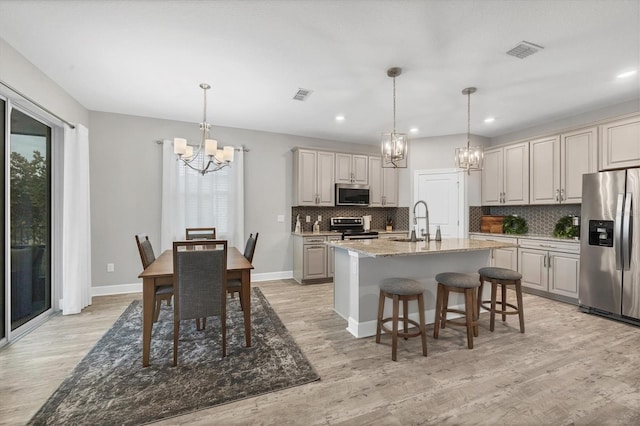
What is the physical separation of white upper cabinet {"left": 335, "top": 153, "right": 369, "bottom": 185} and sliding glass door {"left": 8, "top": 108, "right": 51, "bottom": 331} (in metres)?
4.18

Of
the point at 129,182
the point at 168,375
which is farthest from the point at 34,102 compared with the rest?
the point at 168,375

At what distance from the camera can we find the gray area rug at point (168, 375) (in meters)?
1.82

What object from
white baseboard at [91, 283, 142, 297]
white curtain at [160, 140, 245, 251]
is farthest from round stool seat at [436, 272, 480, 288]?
white baseboard at [91, 283, 142, 297]

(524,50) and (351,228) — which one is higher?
(524,50)

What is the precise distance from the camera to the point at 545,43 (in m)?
2.49

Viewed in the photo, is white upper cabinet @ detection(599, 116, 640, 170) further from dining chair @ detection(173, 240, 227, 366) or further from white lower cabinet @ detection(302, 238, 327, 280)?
dining chair @ detection(173, 240, 227, 366)


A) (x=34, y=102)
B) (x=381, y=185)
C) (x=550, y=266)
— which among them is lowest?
(x=550, y=266)

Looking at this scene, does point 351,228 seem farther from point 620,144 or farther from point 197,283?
point 620,144

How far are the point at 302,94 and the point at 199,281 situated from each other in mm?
2540

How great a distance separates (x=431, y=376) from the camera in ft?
7.23

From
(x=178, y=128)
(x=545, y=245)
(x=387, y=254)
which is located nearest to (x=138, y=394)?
(x=387, y=254)

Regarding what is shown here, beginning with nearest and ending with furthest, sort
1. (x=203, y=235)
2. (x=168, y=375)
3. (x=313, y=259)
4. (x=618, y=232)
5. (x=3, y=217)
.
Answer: (x=168, y=375) → (x=3, y=217) → (x=618, y=232) → (x=203, y=235) → (x=313, y=259)

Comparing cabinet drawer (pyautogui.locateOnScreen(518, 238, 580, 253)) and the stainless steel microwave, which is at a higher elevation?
the stainless steel microwave

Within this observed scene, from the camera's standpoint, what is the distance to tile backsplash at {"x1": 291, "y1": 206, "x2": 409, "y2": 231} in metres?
5.57
